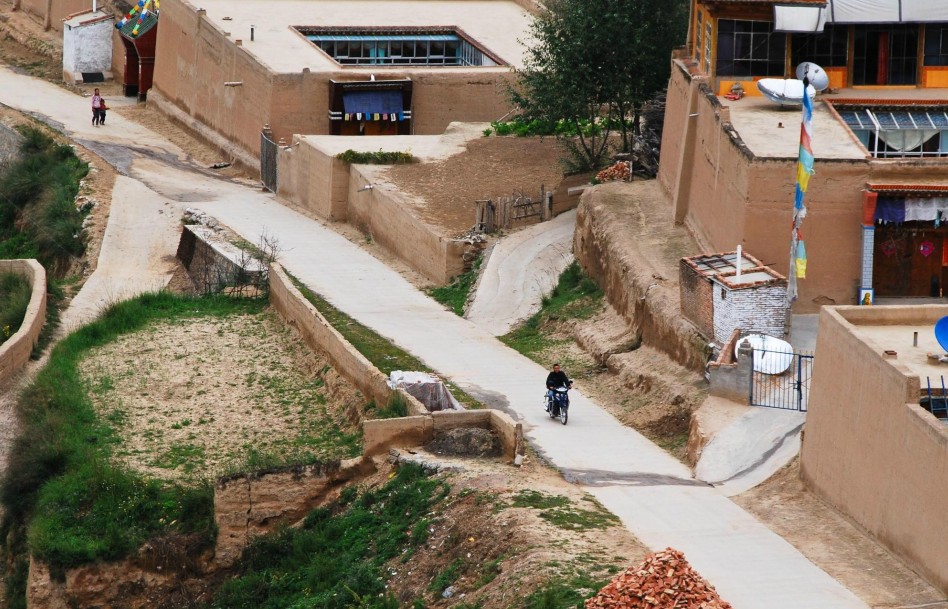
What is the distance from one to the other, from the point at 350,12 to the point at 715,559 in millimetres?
36290

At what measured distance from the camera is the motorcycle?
32.3 metres

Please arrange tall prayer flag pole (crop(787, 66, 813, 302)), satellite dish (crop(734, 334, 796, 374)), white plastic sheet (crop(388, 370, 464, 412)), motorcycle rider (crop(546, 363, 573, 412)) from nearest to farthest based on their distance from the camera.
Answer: satellite dish (crop(734, 334, 796, 374))
motorcycle rider (crop(546, 363, 573, 412))
tall prayer flag pole (crop(787, 66, 813, 302))
white plastic sheet (crop(388, 370, 464, 412))

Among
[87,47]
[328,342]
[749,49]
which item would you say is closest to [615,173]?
[749,49]

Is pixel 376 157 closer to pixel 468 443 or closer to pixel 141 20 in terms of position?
pixel 141 20

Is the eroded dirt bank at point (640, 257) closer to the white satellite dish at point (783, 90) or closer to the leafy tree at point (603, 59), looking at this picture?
the white satellite dish at point (783, 90)

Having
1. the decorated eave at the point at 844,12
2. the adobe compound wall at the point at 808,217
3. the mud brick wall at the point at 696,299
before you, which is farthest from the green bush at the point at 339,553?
the decorated eave at the point at 844,12

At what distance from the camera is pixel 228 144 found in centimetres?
5650

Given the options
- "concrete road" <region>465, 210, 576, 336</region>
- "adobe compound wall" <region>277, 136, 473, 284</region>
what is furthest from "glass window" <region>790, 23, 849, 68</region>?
"adobe compound wall" <region>277, 136, 473, 284</region>

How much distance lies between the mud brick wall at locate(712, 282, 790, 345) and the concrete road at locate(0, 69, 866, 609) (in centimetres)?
235

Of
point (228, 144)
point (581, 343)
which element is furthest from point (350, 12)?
point (581, 343)

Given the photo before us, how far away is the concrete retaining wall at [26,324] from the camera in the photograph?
130 ft

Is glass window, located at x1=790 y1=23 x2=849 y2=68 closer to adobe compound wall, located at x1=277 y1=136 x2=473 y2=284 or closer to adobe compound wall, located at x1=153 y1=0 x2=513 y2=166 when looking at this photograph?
adobe compound wall, located at x1=277 y1=136 x2=473 y2=284

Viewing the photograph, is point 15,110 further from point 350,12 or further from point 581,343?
point 581,343

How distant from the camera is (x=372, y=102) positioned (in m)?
53.7
